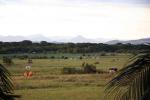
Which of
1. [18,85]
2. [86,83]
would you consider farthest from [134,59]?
[86,83]

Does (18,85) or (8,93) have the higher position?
(8,93)

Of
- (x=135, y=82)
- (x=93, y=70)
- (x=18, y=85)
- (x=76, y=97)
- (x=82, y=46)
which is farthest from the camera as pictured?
(x=82, y=46)

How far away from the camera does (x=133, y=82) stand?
4.46 metres

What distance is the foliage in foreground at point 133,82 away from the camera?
14.5 ft

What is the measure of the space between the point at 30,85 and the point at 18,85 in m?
1.19

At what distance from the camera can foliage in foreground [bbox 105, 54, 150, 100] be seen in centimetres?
441

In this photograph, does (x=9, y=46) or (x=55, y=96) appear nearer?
(x=55, y=96)

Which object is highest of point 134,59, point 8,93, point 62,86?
point 134,59

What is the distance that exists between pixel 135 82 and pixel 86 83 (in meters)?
37.5

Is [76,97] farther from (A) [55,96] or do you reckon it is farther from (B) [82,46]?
(B) [82,46]

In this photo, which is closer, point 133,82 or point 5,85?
point 133,82

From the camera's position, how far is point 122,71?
15.1ft

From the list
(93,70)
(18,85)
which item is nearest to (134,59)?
(18,85)

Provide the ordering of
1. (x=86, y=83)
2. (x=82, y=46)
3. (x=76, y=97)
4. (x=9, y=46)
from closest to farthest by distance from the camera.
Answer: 1. (x=76, y=97)
2. (x=86, y=83)
3. (x=9, y=46)
4. (x=82, y=46)
